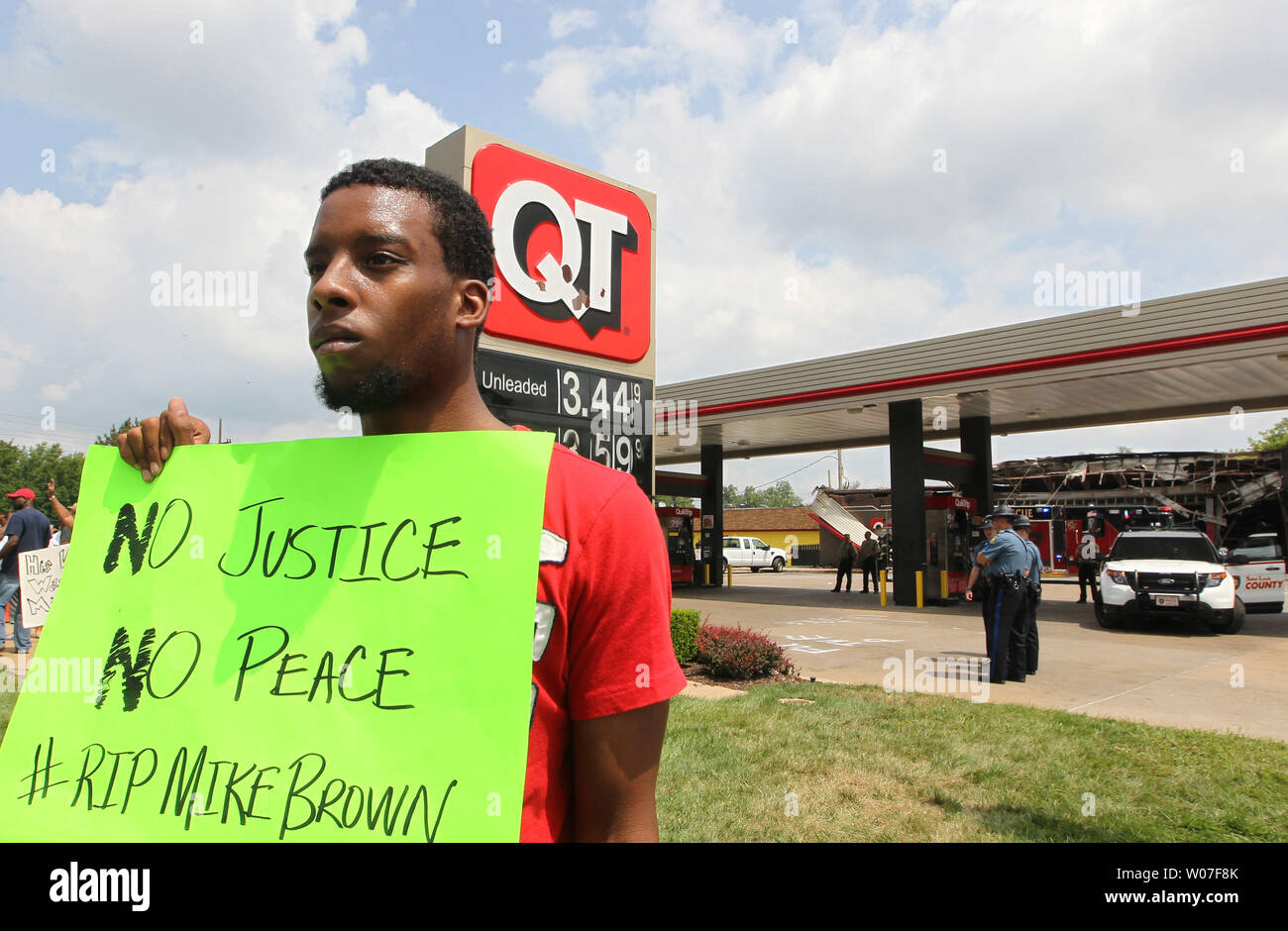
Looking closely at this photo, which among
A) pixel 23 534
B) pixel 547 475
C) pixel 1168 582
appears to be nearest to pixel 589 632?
pixel 547 475

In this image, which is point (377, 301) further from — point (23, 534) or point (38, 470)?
point (38, 470)

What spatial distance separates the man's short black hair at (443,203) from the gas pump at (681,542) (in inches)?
931

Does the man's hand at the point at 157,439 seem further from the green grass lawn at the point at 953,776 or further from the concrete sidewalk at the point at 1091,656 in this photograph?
the concrete sidewalk at the point at 1091,656

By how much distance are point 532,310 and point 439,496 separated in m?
2.85

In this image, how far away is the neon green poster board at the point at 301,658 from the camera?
119 cm

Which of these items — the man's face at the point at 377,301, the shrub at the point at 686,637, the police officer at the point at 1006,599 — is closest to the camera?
the man's face at the point at 377,301

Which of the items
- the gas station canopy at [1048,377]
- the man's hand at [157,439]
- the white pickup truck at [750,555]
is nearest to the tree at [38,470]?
the white pickup truck at [750,555]

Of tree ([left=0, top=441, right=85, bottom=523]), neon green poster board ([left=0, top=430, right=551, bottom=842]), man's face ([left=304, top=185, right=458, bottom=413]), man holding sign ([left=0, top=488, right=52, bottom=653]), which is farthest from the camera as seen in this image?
tree ([left=0, top=441, right=85, bottom=523])

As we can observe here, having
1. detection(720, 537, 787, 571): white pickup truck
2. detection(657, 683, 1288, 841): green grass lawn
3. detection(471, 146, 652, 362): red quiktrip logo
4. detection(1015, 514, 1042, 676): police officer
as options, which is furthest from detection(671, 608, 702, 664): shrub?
detection(720, 537, 787, 571): white pickup truck

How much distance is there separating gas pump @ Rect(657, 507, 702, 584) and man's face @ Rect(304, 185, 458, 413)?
77.9 ft

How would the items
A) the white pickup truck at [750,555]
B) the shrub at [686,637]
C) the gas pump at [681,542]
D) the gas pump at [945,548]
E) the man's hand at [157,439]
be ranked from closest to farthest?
Answer: the man's hand at [157,439]
the shrub at [686,637]
the gas pump at [945,548]
the gas pump at [681,542]
the white pickup truck at [750,555]

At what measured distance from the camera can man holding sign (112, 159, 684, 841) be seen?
3.94 feet

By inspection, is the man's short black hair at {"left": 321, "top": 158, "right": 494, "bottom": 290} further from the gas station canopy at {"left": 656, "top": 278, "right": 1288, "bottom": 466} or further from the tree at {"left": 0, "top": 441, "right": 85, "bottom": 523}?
the tree at {"left": 0, "top": 441, "right": 85, "bottom": 523}
